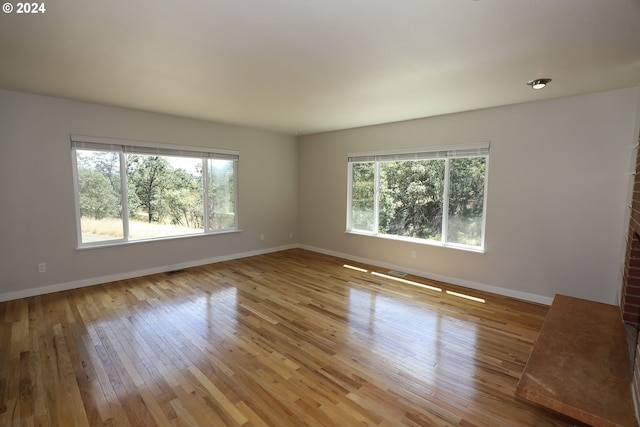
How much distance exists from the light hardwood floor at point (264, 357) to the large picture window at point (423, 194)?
0.97m

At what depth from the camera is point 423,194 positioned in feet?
15.5

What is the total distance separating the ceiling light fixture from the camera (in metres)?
2.81

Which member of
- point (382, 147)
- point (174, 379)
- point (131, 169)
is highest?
point (382, 147)

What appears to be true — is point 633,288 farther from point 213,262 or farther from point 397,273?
point 213,262

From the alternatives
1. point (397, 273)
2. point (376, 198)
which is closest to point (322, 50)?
point (376, 198)

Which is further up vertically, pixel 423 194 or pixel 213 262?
pixel 423 194

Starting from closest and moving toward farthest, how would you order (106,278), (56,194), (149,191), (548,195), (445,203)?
(548,195), (56,194), (106,278), (445,203), (149,191)

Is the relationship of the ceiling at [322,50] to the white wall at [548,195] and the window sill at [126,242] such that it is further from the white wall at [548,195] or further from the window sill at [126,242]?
the window sill at [126,242]

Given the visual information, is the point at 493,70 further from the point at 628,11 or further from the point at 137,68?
the point at 137,68

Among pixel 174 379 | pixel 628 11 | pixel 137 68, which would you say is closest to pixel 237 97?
pixel 137 68

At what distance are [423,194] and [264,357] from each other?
11.4 ft

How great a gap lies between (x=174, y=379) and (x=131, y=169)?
342 cm

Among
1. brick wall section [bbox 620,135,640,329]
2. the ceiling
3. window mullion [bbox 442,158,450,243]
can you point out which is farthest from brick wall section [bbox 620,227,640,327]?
window mullion [bbox 442,158,450,243]

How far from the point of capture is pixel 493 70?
8.61 ft
